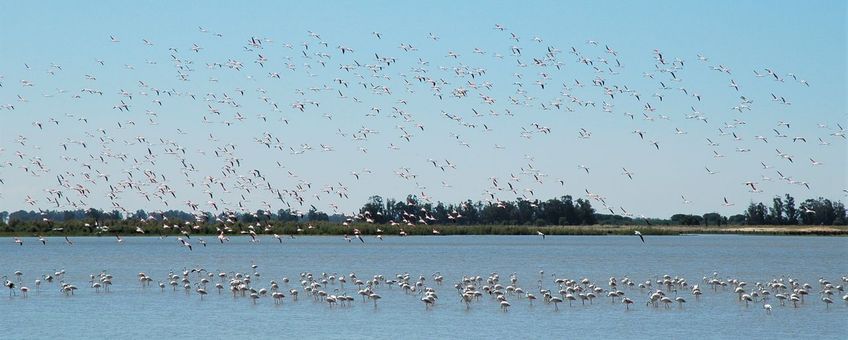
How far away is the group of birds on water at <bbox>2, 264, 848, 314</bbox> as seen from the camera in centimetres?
3794

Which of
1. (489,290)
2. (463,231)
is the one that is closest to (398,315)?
(489,290)

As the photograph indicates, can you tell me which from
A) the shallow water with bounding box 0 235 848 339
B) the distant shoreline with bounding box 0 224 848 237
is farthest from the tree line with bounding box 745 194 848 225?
the shallow water with bounding box 0 235 848 339

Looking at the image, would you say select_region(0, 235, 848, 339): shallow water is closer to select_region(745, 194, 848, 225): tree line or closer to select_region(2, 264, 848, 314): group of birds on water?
select_region(2, 264, 848, 314): group of birds on water

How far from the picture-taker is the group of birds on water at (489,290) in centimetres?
3794

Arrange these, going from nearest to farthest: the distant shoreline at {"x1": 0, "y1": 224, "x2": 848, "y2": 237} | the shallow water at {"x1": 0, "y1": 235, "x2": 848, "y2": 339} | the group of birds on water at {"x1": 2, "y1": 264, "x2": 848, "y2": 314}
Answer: the shallow water at {"x1": 0, "y1": 235, "x2": 848, "y2": 339}, the group of birds on water at {"x1": 2, "y1": 264, "x2": 848, "y2": 314}, the distant shoreline at {"x1": 0, "y1": 224, "x2": 848, "y2": 237}

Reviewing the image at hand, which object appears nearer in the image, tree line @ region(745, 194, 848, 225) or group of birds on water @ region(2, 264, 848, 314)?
group of birds on water @ region(2, 264, 848, 314)

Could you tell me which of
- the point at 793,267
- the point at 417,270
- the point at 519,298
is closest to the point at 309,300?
the point at 519,298

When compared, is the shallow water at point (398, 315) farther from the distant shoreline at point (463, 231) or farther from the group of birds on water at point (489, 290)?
the distant shoreline at point (463, 231)

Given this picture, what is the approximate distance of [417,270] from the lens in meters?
58.2

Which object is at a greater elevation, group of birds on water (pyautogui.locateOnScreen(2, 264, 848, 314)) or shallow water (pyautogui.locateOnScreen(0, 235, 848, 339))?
group of birds on water (pyautogui.locateOnScreen(2, 264, 848, 314))

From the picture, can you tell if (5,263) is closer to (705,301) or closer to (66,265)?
(66,265)

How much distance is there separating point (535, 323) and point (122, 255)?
4969cm

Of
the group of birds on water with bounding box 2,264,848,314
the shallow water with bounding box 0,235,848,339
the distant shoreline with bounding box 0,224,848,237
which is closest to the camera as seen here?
the shallow water with bounding box 0,235,848,339

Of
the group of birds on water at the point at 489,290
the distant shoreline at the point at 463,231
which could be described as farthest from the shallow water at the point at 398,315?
the distant shoreline at the point at 463,231
